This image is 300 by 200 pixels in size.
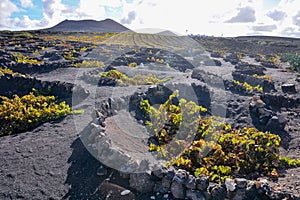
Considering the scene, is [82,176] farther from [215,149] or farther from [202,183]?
[215,149]

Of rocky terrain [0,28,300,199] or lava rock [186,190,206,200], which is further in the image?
rocky terrain [0,28,300,199]

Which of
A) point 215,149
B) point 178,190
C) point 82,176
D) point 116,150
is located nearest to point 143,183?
point 178,190

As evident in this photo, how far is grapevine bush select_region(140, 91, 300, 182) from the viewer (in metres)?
5.60

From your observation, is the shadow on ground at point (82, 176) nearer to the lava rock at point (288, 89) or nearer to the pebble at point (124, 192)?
the pebble at point (124, 192)

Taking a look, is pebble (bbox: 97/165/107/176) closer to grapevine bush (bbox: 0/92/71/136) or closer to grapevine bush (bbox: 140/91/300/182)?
grapevine bush (bbox: 140/91/300/182)

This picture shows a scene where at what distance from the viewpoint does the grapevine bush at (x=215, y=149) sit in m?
5.60

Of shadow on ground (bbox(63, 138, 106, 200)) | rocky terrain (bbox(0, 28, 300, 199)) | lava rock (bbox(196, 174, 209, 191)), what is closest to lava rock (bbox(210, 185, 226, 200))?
rocky terrain (bbox(0, 28, 300, 199))

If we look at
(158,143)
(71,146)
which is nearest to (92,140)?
(71,146)

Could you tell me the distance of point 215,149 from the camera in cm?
614

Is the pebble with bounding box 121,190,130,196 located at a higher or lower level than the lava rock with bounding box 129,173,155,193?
lower

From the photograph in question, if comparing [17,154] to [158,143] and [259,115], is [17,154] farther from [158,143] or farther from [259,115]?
[259,115]

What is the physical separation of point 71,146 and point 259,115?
632 centimetres

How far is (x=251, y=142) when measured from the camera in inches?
245

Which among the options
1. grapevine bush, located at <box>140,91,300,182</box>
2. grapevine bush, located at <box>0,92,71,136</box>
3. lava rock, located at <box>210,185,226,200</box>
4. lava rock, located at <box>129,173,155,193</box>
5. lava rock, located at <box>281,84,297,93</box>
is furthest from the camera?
lava rock, located at <box>281,84,297,93</box>
